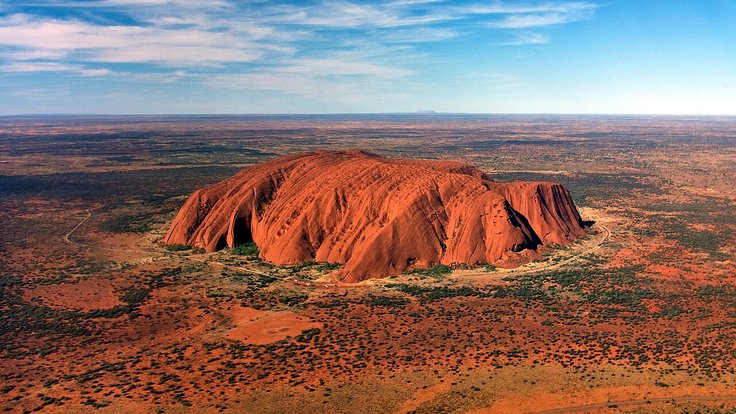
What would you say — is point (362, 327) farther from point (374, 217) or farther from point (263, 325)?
point (374, 217)

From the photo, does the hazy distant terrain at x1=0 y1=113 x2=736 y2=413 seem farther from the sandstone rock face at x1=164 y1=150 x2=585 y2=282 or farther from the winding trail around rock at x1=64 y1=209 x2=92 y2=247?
the sandstone rock face at x1=164 y1=150 x2=585 y2=282

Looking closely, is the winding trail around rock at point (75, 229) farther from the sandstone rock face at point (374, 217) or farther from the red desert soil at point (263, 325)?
the red desert soil at point (263, 325)

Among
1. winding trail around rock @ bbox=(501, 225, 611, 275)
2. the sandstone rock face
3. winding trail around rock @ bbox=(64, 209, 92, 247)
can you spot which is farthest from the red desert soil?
winding trail around rock @ bbox=(64, 209, 92, 247)

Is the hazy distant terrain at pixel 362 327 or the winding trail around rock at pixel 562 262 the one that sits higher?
the winding trail around rock at pixel 562 262

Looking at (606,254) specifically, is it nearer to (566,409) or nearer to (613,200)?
(566,409)

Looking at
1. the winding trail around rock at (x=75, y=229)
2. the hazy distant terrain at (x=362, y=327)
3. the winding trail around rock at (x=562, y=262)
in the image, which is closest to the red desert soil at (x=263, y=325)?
the hazy distant terrain at (x=362, y=327)

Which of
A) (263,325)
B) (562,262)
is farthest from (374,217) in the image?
(562,262)

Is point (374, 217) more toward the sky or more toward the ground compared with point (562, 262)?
more toward the sky
